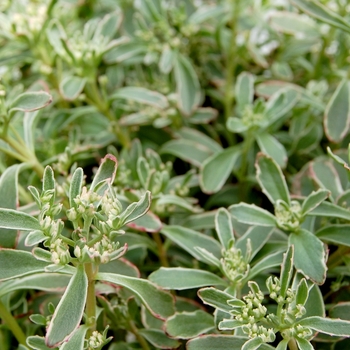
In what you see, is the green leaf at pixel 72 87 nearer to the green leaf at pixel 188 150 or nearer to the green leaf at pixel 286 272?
the green leaf at pixel 188 150

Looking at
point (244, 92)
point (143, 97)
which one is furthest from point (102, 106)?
point (244, 92)

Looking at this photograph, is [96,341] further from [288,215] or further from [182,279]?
[288,215]

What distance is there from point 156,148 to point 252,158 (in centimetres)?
24

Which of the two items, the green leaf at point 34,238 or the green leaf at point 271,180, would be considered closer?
the green leaf at point 34,238

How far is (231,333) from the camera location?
2.84ft

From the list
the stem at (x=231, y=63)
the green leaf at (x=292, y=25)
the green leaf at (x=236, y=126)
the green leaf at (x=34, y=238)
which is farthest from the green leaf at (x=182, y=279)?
the green leaf at (x=292, y=25)

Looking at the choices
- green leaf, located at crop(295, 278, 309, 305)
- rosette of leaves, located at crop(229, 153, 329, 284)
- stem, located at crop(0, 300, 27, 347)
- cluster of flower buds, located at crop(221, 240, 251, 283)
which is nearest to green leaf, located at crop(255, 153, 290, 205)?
rosette of leaves, located at crop(229, 153, 329, 284)

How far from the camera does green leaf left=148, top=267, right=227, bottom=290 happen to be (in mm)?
860

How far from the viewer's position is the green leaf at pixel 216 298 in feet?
2.50

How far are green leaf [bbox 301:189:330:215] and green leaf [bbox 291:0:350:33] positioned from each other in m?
0.36

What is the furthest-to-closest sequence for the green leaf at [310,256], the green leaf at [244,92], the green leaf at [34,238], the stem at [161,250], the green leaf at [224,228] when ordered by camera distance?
the green leaf at [244,92], the stem at [161,250], the green leaf at [224,228], the green leaf at [310,256], the green leaf at [34,238]

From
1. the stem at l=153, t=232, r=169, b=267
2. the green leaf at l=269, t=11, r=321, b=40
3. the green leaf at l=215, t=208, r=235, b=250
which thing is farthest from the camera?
the green leaf at l=269, t=11, r=321, b=40

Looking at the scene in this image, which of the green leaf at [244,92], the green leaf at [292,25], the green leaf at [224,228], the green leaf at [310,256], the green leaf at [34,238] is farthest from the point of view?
the green leaf at [292,25]

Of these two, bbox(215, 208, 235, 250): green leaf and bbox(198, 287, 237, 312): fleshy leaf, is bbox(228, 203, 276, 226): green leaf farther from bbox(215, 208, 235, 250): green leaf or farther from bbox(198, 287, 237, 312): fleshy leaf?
bbox(198, 287, 237, 312): fleshy leaf
